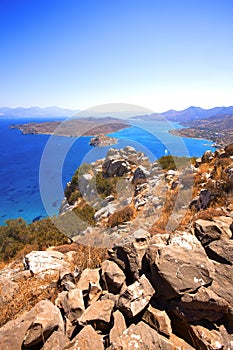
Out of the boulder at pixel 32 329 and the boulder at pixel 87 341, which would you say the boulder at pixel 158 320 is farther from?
the boulder at pixel 32 329

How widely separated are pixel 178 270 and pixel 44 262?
479 centimetres

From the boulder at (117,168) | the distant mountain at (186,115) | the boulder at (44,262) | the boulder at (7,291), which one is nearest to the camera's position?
the boulder at (7,291)

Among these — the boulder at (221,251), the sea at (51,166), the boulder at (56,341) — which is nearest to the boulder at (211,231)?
the boulder at (221,251)

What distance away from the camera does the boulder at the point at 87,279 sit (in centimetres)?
421

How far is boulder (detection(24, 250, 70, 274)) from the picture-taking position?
618 centimetres

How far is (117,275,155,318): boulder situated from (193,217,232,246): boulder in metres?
1.53

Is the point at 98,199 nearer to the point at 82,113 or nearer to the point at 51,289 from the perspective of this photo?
the point at 82,113

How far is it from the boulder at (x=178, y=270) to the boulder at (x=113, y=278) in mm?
696

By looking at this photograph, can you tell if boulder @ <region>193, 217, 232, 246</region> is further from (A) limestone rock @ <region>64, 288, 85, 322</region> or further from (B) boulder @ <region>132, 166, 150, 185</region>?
(B) boulder @ <region>132, 166, 150, 185</region>

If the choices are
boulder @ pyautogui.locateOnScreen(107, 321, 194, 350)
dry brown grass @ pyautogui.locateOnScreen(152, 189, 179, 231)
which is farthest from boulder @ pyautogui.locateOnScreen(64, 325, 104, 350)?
dry brown grass @ pyautogui.locateOnScreen(152, 189, 179, 231)

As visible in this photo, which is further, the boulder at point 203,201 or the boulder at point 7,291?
the boulder at point 203,201

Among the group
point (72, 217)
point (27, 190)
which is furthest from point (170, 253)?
point (27, 190)

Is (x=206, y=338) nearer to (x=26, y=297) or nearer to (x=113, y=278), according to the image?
(x=113, y=278)

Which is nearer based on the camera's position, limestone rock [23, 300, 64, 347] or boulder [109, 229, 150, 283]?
limestone rock [23, 300, 64, 347]
